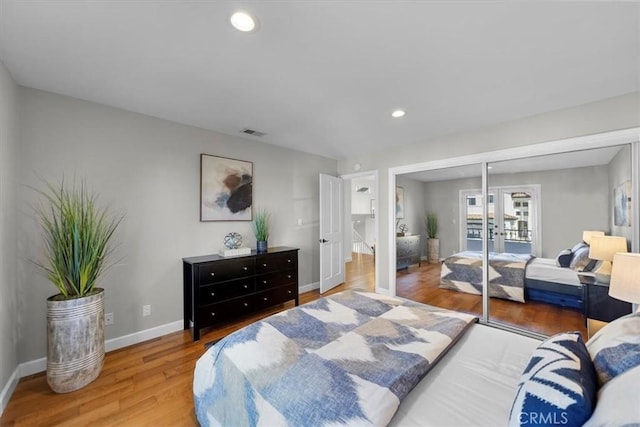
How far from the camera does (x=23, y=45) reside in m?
1.71

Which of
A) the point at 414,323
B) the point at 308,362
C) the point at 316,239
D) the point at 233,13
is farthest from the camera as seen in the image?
the point at 316,239

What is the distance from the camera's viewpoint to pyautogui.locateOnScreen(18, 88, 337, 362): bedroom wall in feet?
7.23

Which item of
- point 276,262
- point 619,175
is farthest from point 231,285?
point 619,175

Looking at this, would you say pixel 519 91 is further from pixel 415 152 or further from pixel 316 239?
pixel 316 239

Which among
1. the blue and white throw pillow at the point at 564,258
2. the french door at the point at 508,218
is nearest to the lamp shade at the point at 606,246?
the blue and white throw pillow at the point at 564,258

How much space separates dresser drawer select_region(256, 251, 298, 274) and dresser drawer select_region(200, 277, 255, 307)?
8.0 inches

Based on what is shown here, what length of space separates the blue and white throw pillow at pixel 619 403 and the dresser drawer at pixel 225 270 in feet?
9.52

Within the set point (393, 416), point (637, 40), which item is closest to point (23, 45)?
point (393, 416)

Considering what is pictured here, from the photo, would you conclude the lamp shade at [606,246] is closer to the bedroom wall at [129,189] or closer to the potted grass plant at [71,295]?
the bedroom wall at [129,189]

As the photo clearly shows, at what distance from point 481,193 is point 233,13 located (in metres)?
3.26

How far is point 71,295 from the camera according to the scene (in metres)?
2.07

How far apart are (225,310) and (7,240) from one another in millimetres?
1864

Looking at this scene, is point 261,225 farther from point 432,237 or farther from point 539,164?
point 539,164

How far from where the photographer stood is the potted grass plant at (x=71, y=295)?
76.4 inches
